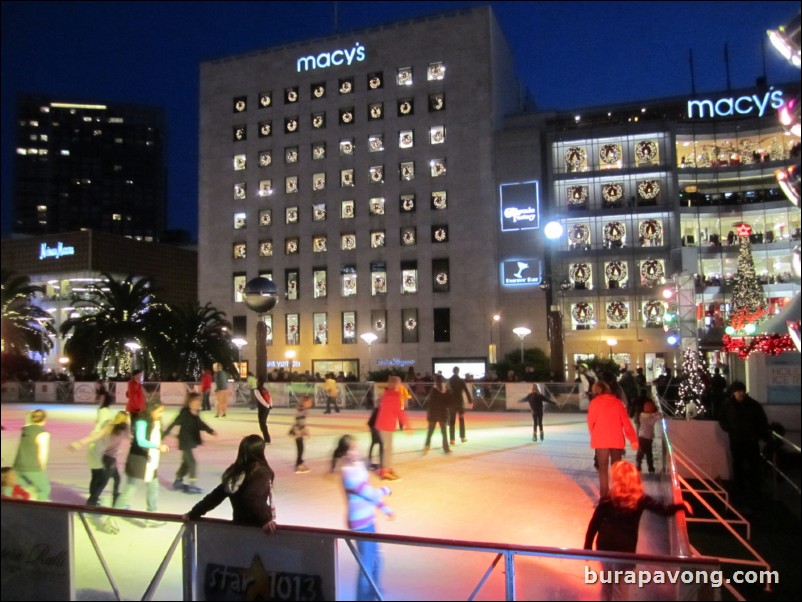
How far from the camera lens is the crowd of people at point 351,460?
17.1 feet

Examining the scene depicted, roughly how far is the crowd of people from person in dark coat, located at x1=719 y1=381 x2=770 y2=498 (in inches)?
0.6

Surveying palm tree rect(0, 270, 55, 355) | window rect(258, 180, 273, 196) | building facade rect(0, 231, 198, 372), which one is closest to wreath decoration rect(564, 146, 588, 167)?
window rect(258, 180, 273, 196)

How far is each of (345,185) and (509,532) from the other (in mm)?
47148

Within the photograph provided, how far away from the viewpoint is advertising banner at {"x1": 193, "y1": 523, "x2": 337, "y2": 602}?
15.3ft

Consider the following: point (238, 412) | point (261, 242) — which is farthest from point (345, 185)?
point (238, 412)

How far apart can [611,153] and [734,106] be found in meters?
8.41

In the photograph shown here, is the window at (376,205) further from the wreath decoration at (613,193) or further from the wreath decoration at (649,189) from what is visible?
the wreath decoration at (649,189)

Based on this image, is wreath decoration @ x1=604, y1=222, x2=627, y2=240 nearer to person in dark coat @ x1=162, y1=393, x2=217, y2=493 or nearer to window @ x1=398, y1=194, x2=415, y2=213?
window @ x1=398, y1=194, x2=415, y2=213

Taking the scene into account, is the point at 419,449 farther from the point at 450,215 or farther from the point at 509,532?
the point at 450,215

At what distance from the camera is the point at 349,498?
6.37 m

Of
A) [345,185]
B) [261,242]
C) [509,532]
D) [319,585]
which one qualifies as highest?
[345,185]

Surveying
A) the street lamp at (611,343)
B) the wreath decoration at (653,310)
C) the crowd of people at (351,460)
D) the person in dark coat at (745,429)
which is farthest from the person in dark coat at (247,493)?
the wreath decoration at (653,310)

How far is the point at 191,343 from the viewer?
154ft

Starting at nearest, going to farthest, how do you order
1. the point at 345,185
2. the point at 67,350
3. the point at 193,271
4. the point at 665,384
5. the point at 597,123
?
1. the point at 665,384
2. the point at 67,350
3. the point at 597,123
4. the point at 345,185
5. the point at 193,271
